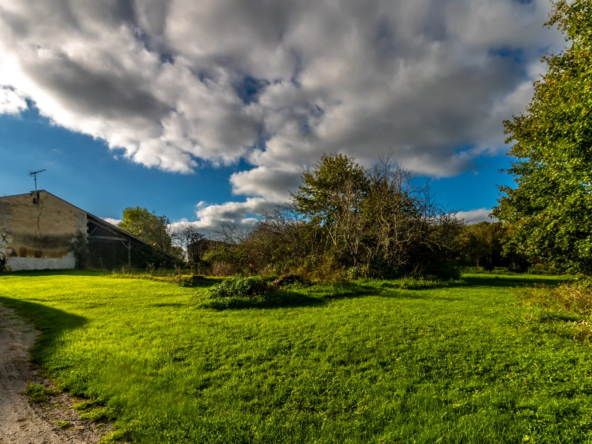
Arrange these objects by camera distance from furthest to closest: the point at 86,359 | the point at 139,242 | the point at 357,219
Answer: the point at 139,242 → the point at 357,219 → the point at 86,359

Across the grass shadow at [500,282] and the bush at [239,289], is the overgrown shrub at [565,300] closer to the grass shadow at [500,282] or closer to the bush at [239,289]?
the grass shadow at [500,282]

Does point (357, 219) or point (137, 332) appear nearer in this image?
point (137, 332)

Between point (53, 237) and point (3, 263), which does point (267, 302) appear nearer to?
point (3, 263)

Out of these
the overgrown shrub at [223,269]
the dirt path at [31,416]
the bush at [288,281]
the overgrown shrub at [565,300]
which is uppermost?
the overgrown shrub at [223,269]

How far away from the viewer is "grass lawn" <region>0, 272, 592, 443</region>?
3.00m

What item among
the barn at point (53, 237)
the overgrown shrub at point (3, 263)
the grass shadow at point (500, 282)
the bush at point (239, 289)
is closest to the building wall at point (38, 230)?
the barn at point (53, 237)

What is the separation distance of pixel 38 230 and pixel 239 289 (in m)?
21.4

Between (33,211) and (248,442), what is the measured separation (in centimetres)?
2724

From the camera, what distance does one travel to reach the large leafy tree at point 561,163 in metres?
9.38

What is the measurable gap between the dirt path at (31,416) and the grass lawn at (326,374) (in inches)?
9.6

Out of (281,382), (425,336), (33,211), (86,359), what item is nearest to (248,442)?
(281,382)

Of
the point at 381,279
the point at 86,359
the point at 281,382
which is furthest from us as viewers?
the point at 381,279

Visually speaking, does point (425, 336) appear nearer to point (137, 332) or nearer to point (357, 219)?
point (137, 332)

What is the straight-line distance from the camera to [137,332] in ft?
20.1
